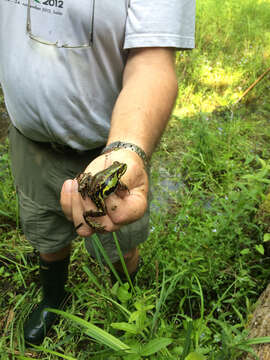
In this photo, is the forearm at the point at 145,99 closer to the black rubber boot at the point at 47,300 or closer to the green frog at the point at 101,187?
the green frog at the point at 101,187

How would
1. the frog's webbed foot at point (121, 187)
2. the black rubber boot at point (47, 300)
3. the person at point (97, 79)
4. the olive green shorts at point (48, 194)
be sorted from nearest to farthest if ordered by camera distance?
the frog's webbed foot at point (121, 187), the person at point (97, 79), the olive green shorts at point (48, 194), the black rubber boot at point (47, 300)

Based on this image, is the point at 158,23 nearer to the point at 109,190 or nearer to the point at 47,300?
the point at 109,190

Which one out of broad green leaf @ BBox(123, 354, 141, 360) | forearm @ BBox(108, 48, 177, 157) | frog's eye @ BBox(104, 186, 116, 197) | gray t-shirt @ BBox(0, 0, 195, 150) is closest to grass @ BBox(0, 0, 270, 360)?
broad green leaf @ BBox(123, 354, 141, 360)

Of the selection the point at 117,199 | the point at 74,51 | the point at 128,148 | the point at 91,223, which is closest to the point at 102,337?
the point at 91,223

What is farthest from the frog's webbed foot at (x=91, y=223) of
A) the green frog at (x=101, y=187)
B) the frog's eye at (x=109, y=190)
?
the frog's eye at (x=109, y=190)

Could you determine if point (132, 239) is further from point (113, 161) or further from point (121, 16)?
point (121, 16)

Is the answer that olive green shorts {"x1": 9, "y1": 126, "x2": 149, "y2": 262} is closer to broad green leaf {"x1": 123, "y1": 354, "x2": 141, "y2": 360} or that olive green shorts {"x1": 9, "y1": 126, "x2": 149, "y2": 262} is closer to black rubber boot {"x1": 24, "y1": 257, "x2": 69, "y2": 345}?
black rubber boot {"x1": 24, "y1": 257, "x2": 69, "y2": 345}
